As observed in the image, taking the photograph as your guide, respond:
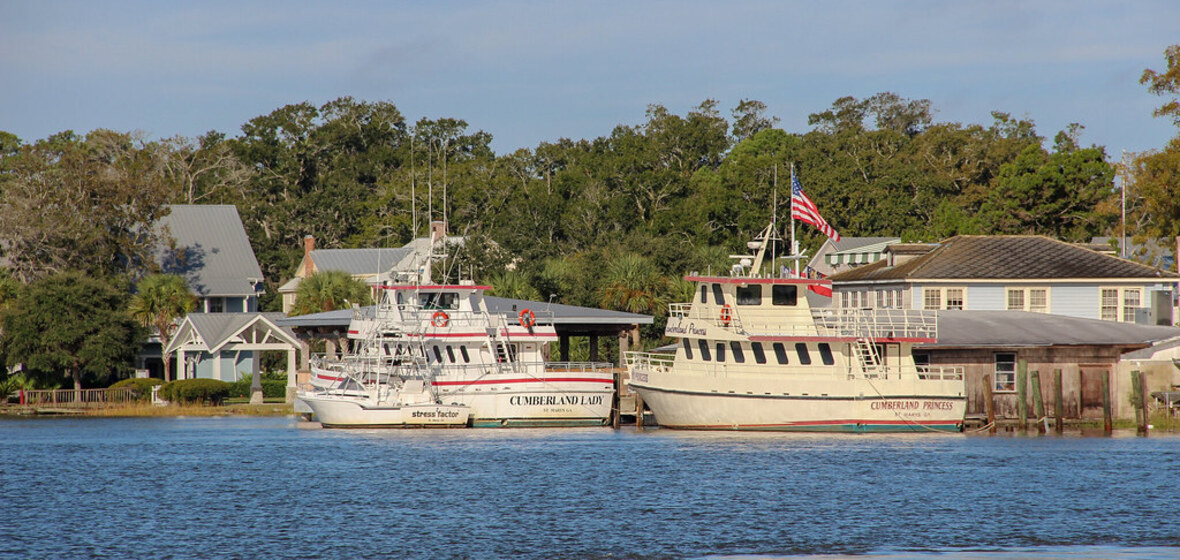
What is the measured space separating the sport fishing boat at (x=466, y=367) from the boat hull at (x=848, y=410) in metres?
5.18

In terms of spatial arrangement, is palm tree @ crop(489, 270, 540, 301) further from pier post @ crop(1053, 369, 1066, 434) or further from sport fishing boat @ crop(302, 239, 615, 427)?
pier post @ crop(1053, 369, 1066, 434)

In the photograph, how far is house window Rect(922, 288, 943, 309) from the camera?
56219mm

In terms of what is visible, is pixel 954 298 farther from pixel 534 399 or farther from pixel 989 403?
pixel 534 399

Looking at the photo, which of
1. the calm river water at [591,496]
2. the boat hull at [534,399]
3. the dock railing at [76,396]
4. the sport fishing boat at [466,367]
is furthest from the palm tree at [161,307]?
the boat hull at [534,399]

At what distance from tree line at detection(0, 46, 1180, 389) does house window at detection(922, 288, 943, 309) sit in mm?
10435

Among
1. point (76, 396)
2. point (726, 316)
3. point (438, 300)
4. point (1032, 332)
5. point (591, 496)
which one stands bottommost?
point (591, 496)

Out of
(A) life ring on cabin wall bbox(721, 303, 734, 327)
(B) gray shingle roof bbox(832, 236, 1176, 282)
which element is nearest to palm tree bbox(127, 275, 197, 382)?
(A) life ring on cabin wall bbox(721, 303, 734, 327)

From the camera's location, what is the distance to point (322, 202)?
10638 centimetres

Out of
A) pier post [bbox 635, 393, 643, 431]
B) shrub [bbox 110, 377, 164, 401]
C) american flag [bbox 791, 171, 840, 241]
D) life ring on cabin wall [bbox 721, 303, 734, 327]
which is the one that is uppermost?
american flag [bbox 791, 171, 840, 241]

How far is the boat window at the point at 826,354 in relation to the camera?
148ft

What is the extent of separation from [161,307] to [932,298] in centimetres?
3560

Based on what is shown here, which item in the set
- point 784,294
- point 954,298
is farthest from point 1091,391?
point 954,298

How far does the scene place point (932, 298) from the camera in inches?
2218

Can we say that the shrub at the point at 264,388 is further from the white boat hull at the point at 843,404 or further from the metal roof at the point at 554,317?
the white boat hull at the point at 843,404
